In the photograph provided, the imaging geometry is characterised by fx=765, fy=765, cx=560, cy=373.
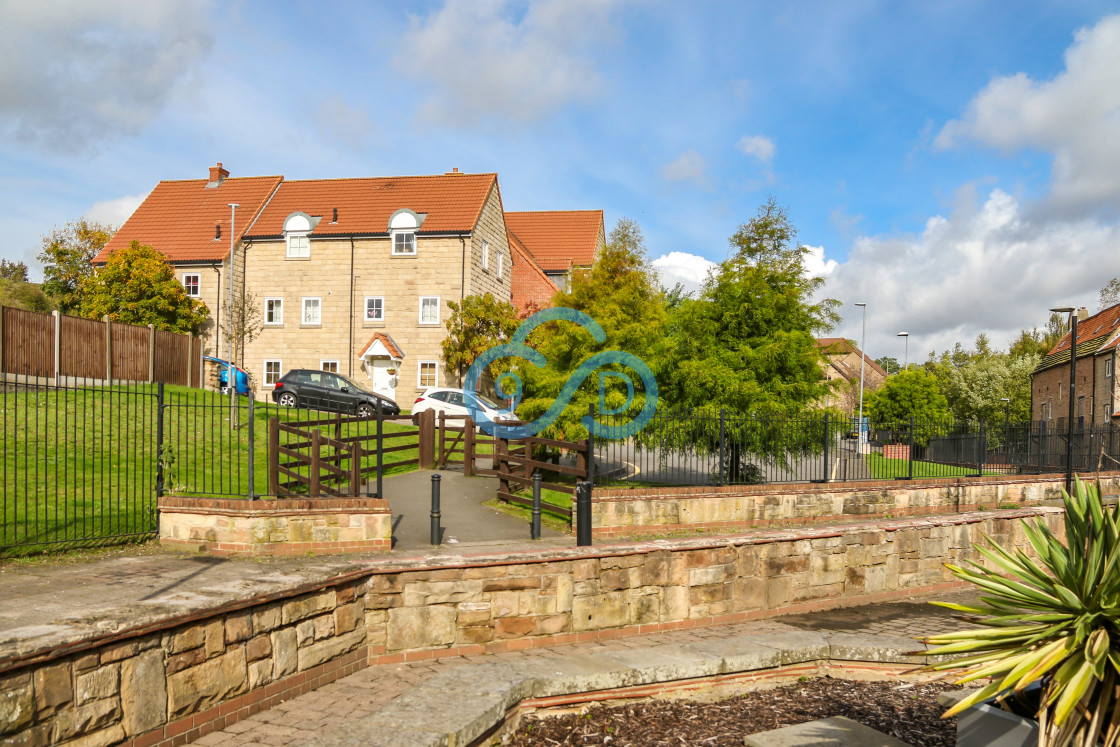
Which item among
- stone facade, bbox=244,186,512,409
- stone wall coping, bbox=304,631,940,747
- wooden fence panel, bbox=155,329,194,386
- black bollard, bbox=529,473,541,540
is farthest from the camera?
stone facade, bbox=244,186,512,409

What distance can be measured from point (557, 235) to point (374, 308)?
56.9ft

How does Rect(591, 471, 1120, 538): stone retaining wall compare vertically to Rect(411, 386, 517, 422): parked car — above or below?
below

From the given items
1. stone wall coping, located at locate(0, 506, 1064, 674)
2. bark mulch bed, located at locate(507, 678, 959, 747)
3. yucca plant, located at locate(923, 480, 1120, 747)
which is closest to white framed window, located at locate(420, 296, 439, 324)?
stone wall coping, located at locate(0, 506, 1064, 674)

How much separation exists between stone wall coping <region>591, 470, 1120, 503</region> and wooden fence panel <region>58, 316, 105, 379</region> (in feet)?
51.5

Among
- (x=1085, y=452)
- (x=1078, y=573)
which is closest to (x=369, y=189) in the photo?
(x=1085, y=452)

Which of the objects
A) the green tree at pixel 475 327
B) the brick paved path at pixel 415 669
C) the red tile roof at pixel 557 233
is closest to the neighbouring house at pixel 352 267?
the green tree at pixel 475 327

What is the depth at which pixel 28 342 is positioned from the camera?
62.6ft

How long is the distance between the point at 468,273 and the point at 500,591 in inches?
1035

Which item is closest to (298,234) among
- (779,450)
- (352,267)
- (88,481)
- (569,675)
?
(352,267)

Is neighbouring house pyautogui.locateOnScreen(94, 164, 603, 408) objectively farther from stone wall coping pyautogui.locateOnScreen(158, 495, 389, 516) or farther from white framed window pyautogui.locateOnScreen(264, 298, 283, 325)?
stone wall coping pyautogui.locateOnScreen(158, 495, 389, 516)

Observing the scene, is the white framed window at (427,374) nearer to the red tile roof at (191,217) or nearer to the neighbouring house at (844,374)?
the red tile roof at (191,217)

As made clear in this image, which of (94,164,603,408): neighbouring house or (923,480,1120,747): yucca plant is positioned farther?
(94,164,603,408): neighbouring house

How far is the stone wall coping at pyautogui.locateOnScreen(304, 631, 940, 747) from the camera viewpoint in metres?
4.93
